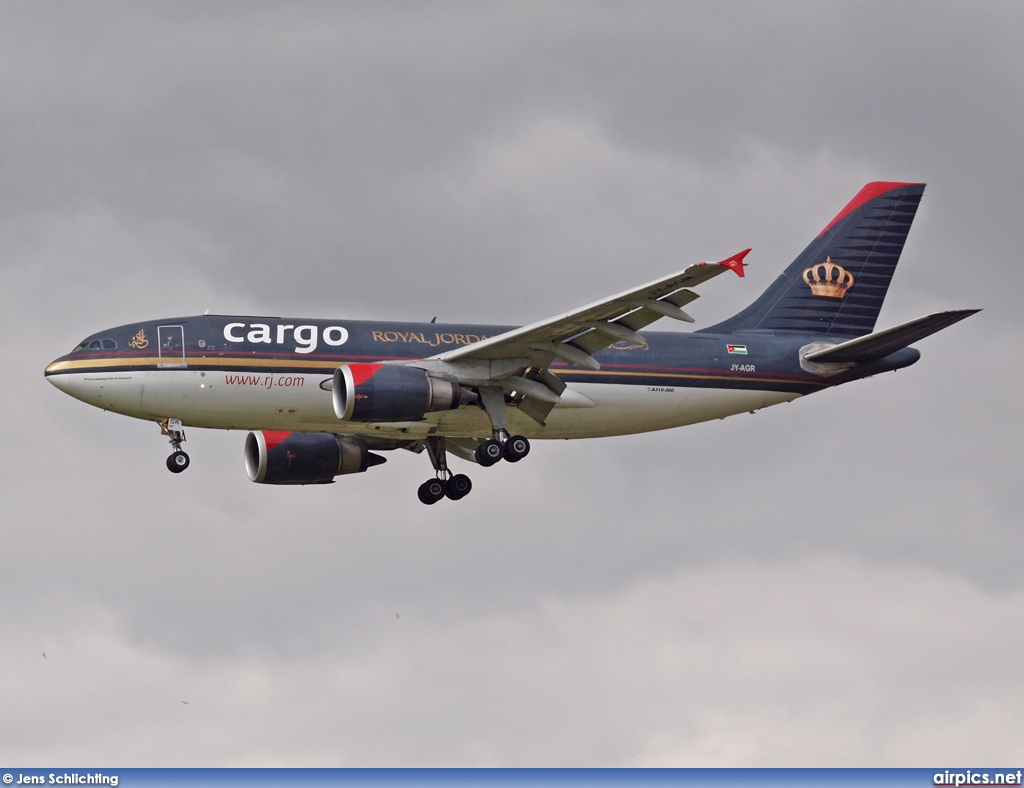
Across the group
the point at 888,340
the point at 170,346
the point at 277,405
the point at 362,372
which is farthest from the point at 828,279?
the point at 170,346

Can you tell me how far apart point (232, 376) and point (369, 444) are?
8.22 meters

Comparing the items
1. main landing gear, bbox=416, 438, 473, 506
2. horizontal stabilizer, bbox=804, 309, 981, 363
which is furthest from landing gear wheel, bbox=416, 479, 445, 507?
horizontal stabilizer, bbox=804, 309, 981, 363

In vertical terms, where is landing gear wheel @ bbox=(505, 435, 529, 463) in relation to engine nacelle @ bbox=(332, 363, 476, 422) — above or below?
below

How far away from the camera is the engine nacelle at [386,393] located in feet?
151

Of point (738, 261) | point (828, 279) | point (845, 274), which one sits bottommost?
point (738, 261)

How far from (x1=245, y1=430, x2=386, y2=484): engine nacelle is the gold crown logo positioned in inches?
640

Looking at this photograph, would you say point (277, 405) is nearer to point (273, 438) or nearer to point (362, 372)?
point (362, 372)

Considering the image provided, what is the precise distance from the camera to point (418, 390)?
153 ft

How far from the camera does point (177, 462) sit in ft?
159

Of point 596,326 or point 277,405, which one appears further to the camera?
point 277,405

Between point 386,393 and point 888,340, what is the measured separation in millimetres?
16238

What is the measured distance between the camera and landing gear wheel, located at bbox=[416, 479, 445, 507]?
53781mm

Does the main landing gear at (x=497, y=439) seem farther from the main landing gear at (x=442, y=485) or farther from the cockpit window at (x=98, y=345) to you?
the cockpit window at (x=98, y=345)

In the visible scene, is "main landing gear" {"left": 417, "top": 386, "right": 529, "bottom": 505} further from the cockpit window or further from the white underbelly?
the cockpit window
